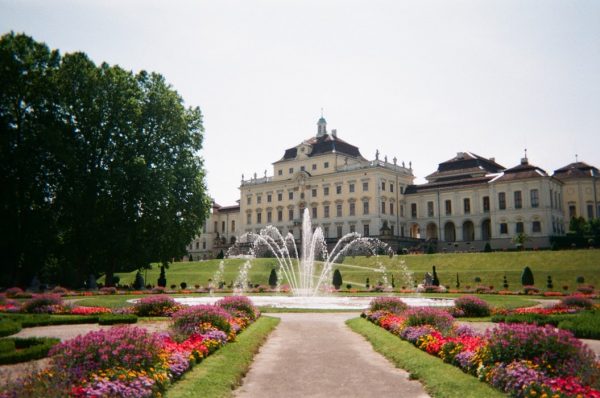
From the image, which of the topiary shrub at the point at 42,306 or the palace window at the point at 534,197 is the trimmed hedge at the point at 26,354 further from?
the palace window at the point at 534,197

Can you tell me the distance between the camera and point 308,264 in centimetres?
4419

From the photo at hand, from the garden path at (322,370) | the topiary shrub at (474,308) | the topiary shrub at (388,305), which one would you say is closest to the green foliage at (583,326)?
the topiary shrub at (474,308)

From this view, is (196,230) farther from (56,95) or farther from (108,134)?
(56,95)

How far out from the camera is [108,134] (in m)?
32.1

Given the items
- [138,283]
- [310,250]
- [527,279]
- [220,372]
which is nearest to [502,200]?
[310,250]

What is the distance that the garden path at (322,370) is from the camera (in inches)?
305

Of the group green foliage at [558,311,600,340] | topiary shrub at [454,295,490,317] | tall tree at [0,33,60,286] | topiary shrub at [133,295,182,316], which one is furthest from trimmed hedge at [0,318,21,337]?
tall tree at [0,33,60,286]

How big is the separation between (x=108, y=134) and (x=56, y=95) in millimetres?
3539

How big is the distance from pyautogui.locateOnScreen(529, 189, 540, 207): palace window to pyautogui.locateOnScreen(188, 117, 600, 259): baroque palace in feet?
0.34

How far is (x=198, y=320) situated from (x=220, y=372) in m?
3.20

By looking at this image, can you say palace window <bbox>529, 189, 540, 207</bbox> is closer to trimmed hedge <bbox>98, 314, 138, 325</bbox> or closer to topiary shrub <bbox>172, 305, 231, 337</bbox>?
trimmed hedge <bbox>98, 314, 138, 325</bbox>

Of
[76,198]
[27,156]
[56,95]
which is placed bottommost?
[76,198]

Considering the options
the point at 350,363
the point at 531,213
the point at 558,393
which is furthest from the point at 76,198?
the point at 531,213

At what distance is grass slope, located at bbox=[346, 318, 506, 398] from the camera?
23.9ft
